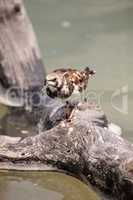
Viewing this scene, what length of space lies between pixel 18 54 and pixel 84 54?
1.19 metres

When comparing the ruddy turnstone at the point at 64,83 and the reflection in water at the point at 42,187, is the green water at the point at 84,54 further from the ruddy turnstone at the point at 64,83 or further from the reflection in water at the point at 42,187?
the ruddy turnstone at the point at 64,83

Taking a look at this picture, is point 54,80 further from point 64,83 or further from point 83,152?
point 83,152

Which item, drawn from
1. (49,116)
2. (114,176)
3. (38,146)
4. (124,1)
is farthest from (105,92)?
(124,1)

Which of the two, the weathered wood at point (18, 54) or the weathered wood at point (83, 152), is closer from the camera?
the weathered wood at point (83, 152)

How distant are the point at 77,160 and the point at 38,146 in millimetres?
258

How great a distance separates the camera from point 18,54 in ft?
15.4

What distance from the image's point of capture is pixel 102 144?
9.16ft

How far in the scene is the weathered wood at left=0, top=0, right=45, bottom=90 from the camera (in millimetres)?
4646

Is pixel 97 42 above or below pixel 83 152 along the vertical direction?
above

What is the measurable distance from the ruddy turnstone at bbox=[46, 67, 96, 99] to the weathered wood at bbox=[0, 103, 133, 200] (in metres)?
0.14

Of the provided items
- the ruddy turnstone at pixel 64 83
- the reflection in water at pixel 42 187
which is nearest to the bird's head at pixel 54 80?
the ruddy turnstone at pixel 64 83

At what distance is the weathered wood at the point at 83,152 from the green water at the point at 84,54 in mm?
78

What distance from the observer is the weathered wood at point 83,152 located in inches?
103

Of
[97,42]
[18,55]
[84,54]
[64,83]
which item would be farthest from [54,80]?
[97,42]
